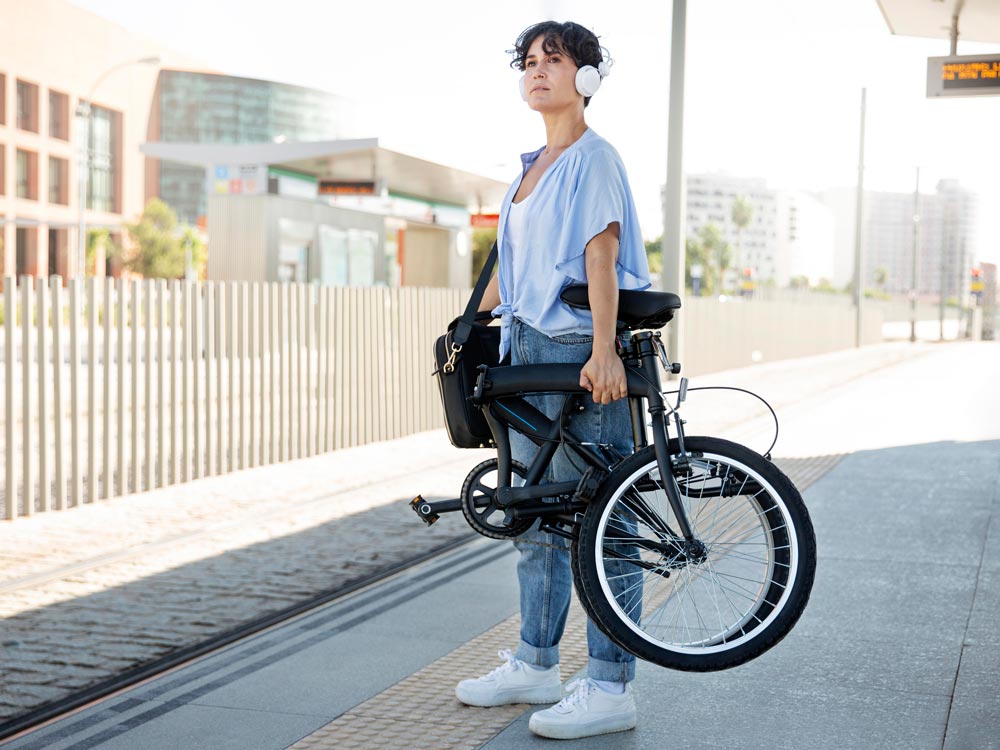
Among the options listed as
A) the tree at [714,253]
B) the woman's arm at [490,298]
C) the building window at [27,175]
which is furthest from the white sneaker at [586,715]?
the tree at [714,253]

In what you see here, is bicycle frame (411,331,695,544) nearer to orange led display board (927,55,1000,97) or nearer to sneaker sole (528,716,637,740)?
sneaker sole (528,716,637,740)

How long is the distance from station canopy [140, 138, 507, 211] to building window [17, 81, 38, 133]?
3769 cm

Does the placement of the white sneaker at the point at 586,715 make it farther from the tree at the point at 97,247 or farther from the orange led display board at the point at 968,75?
the tree at the point at 97,247

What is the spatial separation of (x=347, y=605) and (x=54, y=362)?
3167mm

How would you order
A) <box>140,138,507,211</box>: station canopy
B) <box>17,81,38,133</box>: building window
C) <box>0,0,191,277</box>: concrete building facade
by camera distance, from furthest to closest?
<box>17,81,38,133</box>: building window
<box>0,0,191,277</box>: concrete building facade
<box>140,138,507,211</box>: station canopy

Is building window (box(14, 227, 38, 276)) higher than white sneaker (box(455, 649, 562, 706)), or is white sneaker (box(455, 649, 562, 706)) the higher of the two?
building window (box(14, 227, 38, 276))

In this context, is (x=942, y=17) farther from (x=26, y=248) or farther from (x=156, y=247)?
(x=26, y=248)

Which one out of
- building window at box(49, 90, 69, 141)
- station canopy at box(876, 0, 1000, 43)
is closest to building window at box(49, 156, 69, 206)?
building window at box(49, 90, 69, 141)

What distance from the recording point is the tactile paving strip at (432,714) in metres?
3.44

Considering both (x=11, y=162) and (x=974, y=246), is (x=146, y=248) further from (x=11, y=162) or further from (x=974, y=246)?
(x=974, y=246)

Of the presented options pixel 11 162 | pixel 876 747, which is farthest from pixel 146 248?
pixel 876 747

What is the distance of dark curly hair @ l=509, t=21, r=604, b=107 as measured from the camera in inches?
137

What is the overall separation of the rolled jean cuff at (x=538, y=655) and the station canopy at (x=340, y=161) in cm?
1699

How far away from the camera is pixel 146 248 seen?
194ft
